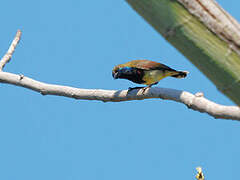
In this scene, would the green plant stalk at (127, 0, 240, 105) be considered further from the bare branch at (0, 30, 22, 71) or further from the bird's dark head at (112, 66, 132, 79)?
the bird's dark head at (112, 66, 132, 79)

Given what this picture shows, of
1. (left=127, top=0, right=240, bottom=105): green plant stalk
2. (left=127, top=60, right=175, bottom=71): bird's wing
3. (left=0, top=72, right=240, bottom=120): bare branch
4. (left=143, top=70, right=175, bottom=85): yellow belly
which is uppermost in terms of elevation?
(left=127, top=60, right=175, bottom=71): bird's wing

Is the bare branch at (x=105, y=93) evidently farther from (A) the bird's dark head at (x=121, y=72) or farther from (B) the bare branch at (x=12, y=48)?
(A) the bird's dark head at (x=121, y=72)

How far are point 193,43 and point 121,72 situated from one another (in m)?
7.14

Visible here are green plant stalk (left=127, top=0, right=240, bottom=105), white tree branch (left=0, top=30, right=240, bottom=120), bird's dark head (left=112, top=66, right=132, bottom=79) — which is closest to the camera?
green plant stalk (left=127, top=0, right=240, bottom=105)

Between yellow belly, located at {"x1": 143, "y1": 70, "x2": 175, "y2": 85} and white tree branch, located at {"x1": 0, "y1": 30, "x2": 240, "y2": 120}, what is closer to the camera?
white tree branch, located at {"x1": 0, "y1": 30, "x2": 240, "y2": 120}

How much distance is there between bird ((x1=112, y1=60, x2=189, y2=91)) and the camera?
→ 7.43 m

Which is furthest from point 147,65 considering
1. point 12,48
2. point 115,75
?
point 12,48

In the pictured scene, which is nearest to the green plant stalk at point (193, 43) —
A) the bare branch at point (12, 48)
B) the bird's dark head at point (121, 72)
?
the bare branch at point (12, 48)

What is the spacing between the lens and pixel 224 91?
45.0 inches

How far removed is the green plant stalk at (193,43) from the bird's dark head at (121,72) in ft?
22.3

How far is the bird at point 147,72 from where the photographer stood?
7426 millimetres

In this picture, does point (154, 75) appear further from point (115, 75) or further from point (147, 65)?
point (115, 75)

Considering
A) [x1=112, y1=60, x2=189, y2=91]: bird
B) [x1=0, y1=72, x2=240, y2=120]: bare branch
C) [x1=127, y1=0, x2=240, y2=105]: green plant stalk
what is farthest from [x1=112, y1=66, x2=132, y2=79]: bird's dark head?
[x1=127, y1=0, x2=240, y2=105]: green plant stalk

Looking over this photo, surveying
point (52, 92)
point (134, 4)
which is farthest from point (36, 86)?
point (134, 4)
